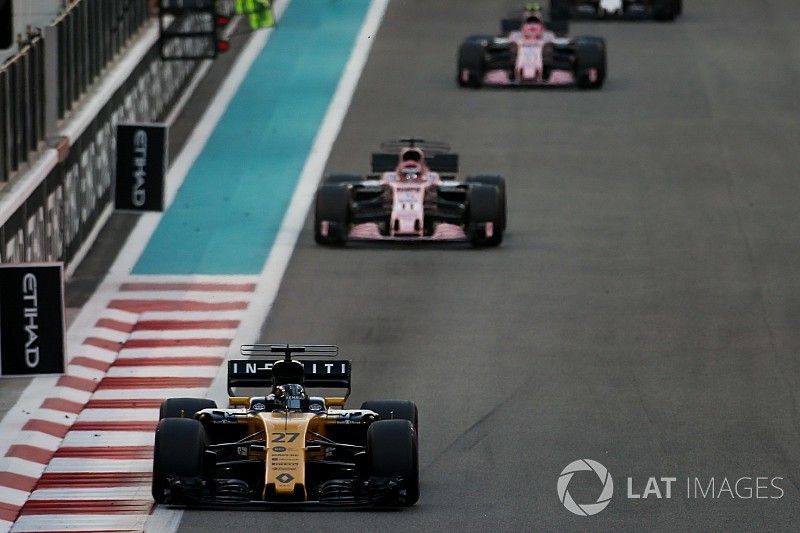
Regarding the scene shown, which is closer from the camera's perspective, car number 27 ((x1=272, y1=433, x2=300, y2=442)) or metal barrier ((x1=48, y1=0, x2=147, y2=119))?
car number 27 ((x1=272, y1=433, x2=300, y2=442))

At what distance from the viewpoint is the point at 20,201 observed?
24.4 metres

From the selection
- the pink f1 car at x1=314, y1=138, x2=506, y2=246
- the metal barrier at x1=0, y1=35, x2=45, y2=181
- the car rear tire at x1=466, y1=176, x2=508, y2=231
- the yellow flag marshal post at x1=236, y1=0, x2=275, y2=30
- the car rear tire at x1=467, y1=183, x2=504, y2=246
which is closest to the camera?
the metal barrier at x1=0, y1=35, x2=45, y2=181

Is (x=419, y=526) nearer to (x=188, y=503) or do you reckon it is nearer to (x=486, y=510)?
(x=486, y=510)

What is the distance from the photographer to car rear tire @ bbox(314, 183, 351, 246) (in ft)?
94.6

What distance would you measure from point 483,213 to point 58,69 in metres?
5.86

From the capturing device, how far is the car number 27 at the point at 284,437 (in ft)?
56.6

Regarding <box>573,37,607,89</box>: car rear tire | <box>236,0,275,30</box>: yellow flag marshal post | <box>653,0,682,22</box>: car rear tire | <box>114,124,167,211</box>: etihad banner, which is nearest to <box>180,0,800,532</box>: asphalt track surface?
<box>573,37,607,89</box>: car rear tire

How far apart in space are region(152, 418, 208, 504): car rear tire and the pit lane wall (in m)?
6.85

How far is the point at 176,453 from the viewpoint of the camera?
16984 millimetres
